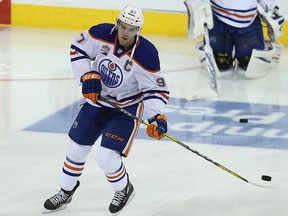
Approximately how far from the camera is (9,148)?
4.23 metres

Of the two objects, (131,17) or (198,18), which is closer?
(131,17)

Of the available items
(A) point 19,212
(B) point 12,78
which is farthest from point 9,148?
(B) point 12,78

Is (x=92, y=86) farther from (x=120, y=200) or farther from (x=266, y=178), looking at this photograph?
(x=266, y=178)

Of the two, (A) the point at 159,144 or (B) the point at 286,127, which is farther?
(B) the point at 286,127

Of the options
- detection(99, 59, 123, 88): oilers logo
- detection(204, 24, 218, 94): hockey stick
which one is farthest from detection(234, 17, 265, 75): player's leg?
detection(99, 59, 123, 88): oilers logo

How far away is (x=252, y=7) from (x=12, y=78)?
2050 mm

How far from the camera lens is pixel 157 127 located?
126 inches

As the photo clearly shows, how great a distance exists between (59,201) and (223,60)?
3.62m

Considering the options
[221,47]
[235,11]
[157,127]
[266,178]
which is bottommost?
[221,47]

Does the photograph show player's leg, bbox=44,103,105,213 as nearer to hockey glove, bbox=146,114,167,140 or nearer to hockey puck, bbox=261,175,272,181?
hockey glove, bbox=146,114,167,140

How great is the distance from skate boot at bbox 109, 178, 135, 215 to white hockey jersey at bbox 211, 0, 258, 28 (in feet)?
11.3

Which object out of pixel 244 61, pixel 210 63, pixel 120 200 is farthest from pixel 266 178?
pixel 244 61

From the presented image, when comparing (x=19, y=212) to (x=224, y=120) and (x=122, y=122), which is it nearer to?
(x=122, y=122)

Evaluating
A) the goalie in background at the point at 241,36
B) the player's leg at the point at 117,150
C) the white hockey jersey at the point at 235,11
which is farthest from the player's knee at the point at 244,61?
the player's leg at the point at 117,150
